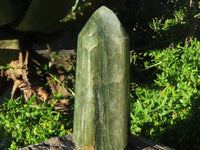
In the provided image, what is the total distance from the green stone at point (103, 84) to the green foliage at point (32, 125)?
45.4 inches

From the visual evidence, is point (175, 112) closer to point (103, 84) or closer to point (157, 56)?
point (157, 56)

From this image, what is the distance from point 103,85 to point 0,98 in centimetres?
292

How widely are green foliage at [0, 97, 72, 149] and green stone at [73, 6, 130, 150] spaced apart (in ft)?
3.78

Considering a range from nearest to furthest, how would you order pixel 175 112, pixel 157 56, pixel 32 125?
pixel 175 112 < pixel 32 125 < pixel 157 56

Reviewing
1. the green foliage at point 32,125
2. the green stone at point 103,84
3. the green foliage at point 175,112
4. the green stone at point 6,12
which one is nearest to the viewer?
the green stone at point 103,84

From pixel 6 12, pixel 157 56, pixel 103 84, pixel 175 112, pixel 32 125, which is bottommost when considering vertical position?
pixel 32 125

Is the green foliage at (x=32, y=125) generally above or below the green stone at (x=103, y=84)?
below

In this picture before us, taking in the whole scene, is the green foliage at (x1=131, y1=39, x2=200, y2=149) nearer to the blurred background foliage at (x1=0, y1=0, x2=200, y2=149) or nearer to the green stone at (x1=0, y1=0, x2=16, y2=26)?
the blurred background foliage at (x1=0, y1=0, x2=200, y2=149)

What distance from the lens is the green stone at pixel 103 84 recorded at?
1.41 m

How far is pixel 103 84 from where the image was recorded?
142 cm

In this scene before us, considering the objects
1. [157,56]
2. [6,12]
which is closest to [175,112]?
[157,56]

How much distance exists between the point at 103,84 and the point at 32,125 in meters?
1.58

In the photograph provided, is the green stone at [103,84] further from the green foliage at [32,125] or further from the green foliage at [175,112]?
the green foliage at [32,125]

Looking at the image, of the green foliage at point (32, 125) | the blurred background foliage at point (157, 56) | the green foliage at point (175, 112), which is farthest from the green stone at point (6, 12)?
the green foliage at point (175, 112)
